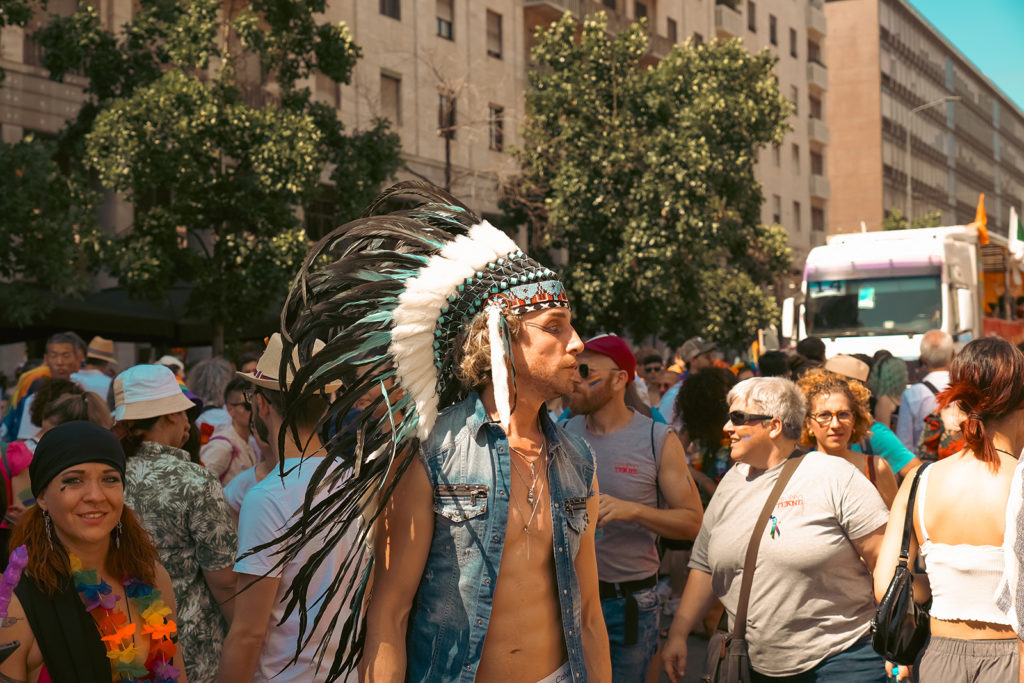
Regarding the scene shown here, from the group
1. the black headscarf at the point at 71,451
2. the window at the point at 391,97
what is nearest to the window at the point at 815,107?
the window at the point at 391,97

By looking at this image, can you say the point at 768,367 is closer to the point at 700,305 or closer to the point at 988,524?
the point at 988,524

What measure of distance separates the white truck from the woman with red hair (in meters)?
13.5

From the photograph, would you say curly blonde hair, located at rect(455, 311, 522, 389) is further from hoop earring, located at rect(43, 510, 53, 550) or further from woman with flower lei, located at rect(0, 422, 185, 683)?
hoop earring, located at rect(43, 510, 53, 550)

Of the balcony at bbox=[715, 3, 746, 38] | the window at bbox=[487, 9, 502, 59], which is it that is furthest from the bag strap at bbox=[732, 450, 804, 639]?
the balcony at bbox=[715, 3, 746, 38]

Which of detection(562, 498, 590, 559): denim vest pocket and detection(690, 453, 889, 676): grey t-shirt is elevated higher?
detection(562, 498, 590, 559): denim vest pocket

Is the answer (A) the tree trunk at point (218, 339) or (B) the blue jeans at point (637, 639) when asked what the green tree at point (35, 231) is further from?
(B) the blue jeans at point (637, 639)

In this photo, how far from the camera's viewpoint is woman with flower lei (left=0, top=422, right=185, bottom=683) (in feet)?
10.6

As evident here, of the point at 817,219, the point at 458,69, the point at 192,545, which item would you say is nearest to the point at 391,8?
the point at 458,69

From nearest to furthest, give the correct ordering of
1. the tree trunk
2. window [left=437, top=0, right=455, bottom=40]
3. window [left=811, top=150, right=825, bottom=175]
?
the tree trunk
window [left=437, top=0, right=455, bottom=40]
window [left=811, top=150, right=825, bottom=175]

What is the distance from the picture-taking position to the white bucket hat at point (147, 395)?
4.61 metres

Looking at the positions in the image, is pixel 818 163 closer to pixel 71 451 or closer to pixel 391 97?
pixel 391 97

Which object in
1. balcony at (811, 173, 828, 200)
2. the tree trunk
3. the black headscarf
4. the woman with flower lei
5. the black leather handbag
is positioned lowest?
the black leather handbag

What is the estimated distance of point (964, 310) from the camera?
1756 cm

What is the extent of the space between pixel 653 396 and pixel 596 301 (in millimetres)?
11712
